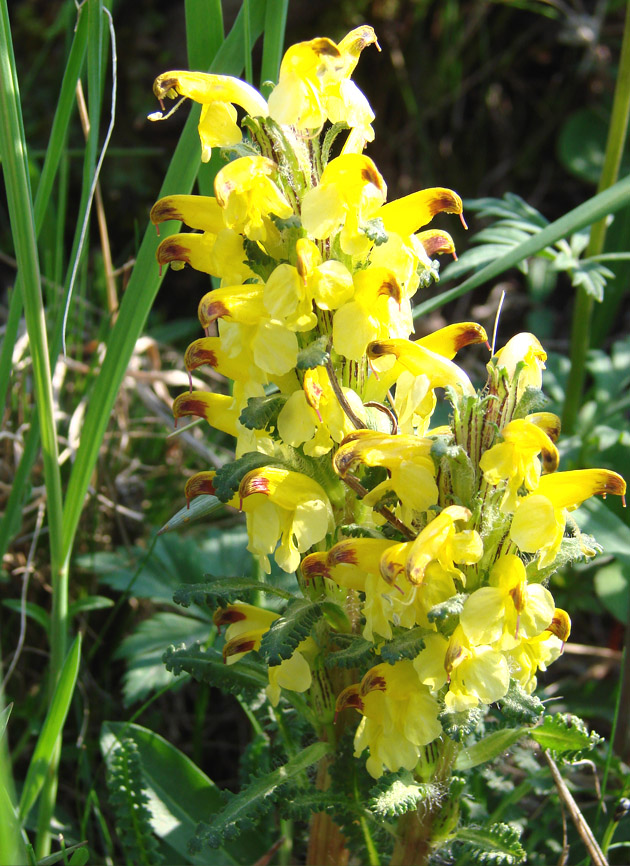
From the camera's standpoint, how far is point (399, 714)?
870 millimetres

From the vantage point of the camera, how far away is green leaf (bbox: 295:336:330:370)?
0.79m

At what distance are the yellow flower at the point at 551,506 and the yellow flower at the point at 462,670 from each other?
107mm

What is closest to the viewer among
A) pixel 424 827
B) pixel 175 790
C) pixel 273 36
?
pixel 424 827

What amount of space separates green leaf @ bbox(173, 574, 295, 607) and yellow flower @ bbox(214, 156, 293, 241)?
15.0 inches

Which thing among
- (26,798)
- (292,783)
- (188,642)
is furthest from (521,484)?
(188,642)

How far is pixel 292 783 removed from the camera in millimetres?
971

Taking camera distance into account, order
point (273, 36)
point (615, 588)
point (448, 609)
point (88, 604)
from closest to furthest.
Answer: point (448, 609)
point (273, 36)
point (88, 604)
point (615, 588)

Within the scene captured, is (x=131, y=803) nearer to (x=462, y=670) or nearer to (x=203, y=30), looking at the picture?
(x=462, y=670)

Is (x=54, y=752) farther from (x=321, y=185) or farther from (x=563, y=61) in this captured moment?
(x=563, y=61)

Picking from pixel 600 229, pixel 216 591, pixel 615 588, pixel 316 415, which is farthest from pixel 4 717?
pixel 600 229

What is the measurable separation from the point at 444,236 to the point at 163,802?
34.0 inches

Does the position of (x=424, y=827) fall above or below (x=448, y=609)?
below

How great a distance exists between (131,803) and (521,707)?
554 millimetres

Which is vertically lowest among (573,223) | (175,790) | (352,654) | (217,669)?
(175,790)
